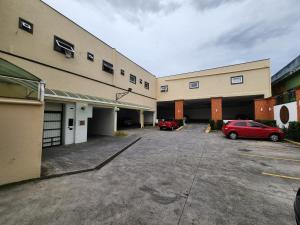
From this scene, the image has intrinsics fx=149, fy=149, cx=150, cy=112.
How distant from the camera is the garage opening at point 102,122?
14.3 m

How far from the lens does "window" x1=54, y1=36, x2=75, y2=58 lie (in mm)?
10547

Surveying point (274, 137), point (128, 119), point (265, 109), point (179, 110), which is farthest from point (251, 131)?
point (128, 119)

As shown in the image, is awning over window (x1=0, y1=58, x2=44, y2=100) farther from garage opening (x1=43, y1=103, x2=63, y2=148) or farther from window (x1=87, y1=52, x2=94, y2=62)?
window (x1=87, y1=52, x2=94, y2=62)

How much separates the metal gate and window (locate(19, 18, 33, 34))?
5027 mm

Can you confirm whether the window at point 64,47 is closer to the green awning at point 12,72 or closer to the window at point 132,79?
the green awning at point 12,72

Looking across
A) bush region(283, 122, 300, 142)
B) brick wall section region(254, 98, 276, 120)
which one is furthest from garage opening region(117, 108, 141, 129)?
bush region(283, 122, 300, 142)

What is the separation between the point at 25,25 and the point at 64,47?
2.45 metres

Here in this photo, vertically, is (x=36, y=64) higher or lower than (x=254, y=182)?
higher

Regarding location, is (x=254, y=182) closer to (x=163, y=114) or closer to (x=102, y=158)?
(x=102, y=158)

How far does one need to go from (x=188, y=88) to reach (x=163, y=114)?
45.6 feet


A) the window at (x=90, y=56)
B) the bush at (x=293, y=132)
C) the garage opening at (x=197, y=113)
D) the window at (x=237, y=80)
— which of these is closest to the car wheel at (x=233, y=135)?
the bush at (x=293, y=132)

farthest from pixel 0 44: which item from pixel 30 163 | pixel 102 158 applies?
pixel 102 158

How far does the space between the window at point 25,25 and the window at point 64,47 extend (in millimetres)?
1568

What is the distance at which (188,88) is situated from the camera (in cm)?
2317
